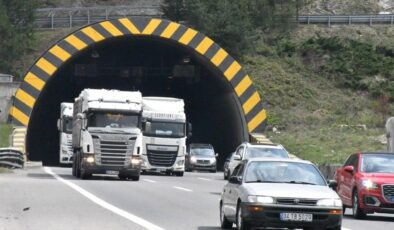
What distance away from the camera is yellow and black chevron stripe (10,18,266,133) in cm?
5950

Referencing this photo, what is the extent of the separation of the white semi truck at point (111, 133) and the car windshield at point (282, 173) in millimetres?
21927

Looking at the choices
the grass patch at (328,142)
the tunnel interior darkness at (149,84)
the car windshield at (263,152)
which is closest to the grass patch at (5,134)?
the tunnel interior darkness at (149,84)

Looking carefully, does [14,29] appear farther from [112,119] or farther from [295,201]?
[295,201]

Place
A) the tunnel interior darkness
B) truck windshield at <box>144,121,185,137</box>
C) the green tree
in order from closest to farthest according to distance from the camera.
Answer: truck windshield at <box>144,121,185,137</box>
the tunnel interior darkness
the green tree

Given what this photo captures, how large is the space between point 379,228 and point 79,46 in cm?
3890

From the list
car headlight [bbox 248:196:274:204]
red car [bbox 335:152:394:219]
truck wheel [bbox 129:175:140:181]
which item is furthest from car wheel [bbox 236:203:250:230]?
truck wheel [bbox 129:175:140:181]

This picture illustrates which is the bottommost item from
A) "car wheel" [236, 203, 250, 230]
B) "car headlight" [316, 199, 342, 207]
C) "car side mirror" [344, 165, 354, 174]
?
"car wheel" [236, 203, 250, 230]

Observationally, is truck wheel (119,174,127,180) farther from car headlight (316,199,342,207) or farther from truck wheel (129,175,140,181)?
car headlight (316,199,342,207)

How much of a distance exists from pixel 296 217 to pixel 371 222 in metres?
6.82

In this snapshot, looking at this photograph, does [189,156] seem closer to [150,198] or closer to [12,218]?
[150,198]

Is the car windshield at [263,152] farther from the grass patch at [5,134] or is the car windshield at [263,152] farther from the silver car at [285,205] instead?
the grass patch at [5,134]

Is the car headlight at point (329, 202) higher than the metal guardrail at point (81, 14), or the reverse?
the metal guardrail at point (81, 14)

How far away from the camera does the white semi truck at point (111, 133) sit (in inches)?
1645

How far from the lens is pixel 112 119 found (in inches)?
1647
